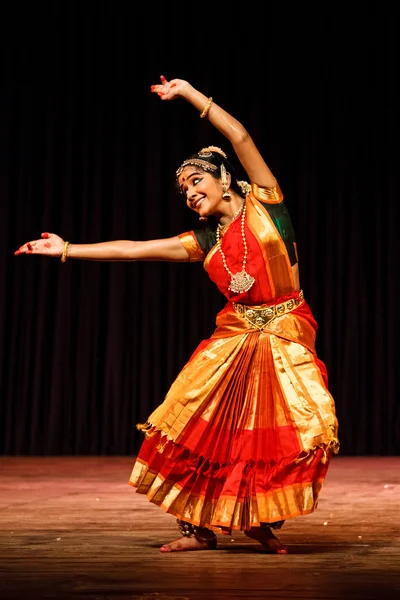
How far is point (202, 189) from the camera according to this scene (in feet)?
8.67

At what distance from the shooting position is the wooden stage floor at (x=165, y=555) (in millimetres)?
1900

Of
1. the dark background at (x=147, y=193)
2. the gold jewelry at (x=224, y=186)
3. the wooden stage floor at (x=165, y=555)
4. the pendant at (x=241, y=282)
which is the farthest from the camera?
the dark background at (x=147, y=193)

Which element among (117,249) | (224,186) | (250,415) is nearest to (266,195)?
(224,186)

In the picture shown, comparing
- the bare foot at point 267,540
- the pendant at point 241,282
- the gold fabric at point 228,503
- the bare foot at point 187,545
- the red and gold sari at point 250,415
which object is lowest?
the bare foot at point 187,545

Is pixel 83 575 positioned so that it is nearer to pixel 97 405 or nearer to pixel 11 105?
pixel 97 405

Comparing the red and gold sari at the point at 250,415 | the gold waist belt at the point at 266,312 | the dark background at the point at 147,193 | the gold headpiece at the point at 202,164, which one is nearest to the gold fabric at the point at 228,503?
the red and gold sari at the point at 250,415

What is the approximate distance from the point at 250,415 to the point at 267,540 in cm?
33

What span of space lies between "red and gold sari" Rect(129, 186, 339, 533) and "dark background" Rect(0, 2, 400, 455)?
3.42 metres

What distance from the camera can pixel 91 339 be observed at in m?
6.01

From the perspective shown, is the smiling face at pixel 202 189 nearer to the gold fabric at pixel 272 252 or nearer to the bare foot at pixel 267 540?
the gold fabric at pixel 272 252

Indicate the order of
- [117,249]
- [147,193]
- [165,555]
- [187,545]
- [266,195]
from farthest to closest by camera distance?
[147,193] < [117,249] < [266,195] < [187,545] < [165,555]

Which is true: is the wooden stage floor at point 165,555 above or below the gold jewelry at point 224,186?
below

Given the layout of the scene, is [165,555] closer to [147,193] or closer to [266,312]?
[266,312]

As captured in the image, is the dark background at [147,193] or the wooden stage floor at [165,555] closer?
the wooden stage floor at [165,555]
